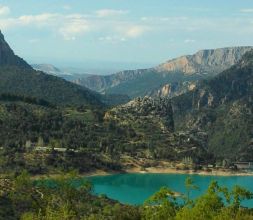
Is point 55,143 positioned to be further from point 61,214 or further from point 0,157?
point 61,214

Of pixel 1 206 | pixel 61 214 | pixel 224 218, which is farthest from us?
pixel 1 206

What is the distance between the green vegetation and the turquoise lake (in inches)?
1981

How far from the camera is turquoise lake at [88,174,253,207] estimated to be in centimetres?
15950

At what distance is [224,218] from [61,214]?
1714 cm

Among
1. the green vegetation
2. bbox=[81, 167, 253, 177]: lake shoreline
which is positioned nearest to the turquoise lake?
bbox=[81, 167, 253, 177]: lake shoreline

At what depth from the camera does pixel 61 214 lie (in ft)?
197

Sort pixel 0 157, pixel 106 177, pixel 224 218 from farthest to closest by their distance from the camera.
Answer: pixel 106 177, pixel 0 157, pixel 224 218

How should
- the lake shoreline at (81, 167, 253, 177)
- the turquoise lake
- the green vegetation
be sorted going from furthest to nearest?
the lake shoreline at (81, 167, 253, 177), the turquoise lake, the green vegetation

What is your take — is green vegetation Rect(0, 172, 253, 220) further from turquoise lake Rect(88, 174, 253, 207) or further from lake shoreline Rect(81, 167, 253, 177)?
lake shoreline Rect(81, 167, 253, 177)

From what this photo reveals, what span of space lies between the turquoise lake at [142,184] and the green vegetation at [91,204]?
165 feet

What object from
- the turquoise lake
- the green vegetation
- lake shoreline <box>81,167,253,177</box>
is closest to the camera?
the green vegetation

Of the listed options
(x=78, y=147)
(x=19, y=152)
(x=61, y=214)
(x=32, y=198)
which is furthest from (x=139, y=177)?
(x=61, y=214)

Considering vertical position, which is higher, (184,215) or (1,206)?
(184,215)

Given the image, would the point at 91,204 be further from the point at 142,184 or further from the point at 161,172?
the point at 161,172
